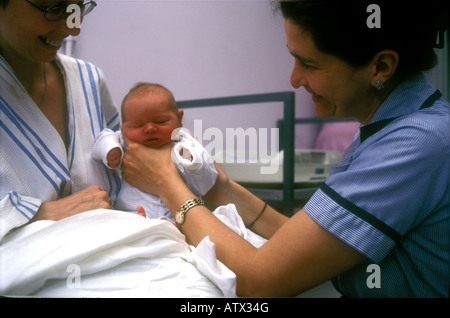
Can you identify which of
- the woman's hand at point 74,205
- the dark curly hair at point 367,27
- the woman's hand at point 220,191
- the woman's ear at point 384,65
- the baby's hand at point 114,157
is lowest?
the woman's hand at point 220,191

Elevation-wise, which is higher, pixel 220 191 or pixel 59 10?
pixel 59 10

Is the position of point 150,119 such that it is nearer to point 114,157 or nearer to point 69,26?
point 114,157

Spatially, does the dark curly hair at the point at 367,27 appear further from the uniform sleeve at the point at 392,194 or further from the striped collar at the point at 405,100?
the uniform sleeve at the point at 392,194

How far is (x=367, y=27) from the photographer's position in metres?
0.50

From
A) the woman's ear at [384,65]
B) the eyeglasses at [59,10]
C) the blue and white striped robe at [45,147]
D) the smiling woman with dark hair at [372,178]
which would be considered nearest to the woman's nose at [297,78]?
the smiling woman with dark hair at [372,178]

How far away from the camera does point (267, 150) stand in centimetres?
68

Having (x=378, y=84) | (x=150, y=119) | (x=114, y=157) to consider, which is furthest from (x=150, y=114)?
(x=378, y=84)

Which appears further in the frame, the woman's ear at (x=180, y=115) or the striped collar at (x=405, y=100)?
the woman's ear at (x=180, y=115)

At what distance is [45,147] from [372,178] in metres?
0.69

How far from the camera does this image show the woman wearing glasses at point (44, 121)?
620 millimetres

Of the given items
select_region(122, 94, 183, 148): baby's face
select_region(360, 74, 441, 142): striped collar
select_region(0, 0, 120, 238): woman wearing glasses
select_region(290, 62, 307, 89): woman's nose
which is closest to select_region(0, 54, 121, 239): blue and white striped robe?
select_region(0, 0, 120, 238): woman wearing glasses

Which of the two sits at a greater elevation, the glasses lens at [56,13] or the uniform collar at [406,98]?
the glasses lens at [56,13]

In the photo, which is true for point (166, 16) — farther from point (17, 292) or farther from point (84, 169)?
point (17, 292)

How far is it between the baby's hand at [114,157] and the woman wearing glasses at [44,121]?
1.3 inches
